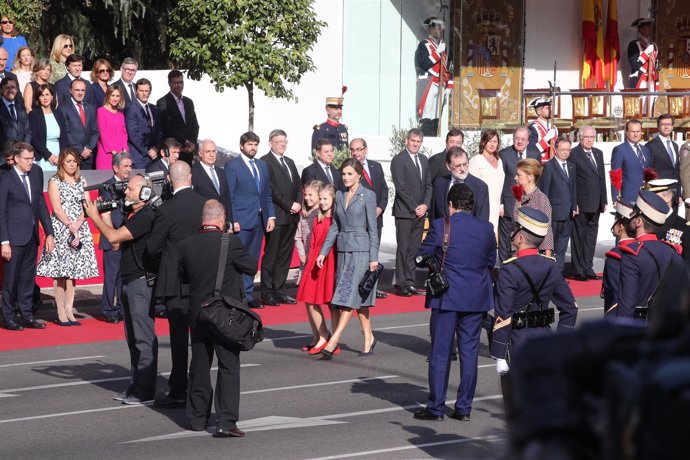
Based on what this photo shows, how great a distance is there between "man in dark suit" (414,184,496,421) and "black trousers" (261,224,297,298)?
23.5 feet

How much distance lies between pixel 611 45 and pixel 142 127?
14918mm

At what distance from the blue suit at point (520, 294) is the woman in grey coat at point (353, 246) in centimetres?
421

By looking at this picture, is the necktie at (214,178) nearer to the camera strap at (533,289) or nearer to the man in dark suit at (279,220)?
the man in dark suit at (279,220)

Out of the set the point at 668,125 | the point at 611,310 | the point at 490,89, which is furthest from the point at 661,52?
the point at 611,310

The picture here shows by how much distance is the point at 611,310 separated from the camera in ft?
28.6

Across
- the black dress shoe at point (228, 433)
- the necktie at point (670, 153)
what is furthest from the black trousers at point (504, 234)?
the black dress shoe at point (228, 433)

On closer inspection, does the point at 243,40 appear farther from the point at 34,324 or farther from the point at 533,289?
the point at 533,289

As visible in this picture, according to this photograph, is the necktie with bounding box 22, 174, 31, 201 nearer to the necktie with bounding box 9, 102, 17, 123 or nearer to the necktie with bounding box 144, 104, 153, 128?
the necktie with bounding box 9, 102, 17, 123

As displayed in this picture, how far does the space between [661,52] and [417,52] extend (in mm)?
7569

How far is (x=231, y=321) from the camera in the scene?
8930mm

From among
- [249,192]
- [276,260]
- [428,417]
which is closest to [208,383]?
[428,417]

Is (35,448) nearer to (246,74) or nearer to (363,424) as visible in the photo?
(363,424)

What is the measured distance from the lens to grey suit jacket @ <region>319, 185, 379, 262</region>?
12.7 m

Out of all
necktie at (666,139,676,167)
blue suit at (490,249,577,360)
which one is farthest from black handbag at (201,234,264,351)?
necktie at (666,139,676,167)
